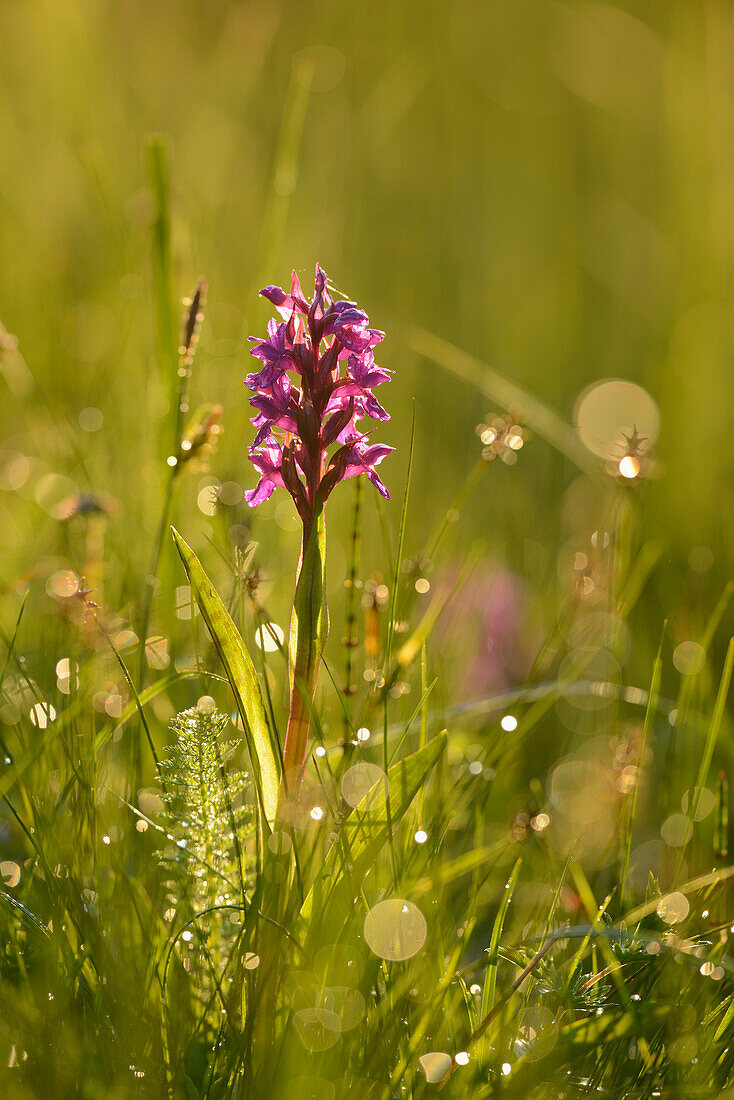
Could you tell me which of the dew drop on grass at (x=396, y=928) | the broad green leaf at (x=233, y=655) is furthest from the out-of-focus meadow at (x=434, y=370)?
the broad green leaf at (x=233, y=655)

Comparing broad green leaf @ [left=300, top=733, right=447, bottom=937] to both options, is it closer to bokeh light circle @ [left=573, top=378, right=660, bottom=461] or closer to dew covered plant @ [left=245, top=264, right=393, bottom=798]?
dew covered plant @ [left=245, top=264, right=393, bottom=798]

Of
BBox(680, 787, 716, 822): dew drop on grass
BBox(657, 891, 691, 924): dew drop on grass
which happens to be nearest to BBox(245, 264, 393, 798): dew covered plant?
BBox(657, 891, 691, 924): dew drop on grass

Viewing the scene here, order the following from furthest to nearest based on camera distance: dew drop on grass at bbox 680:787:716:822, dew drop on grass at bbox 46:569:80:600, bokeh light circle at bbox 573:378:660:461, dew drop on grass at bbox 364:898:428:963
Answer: bokeh light circle at bbox 573:378:660:461 < dew drop on grass at bbox 46:569:80:600 < dew drop on grass at bbox 680:787:716:822 < dew drop on grass at bbox 364:898:428:963

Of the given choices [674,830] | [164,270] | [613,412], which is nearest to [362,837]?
[674,830]

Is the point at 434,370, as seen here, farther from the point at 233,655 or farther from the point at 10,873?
the point at 10,873

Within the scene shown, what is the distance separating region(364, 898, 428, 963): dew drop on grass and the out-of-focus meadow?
0.12m

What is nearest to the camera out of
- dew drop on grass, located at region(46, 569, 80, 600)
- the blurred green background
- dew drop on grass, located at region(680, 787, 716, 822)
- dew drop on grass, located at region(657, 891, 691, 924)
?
dew drop on grass, located at region(657, 891, 691, 924)

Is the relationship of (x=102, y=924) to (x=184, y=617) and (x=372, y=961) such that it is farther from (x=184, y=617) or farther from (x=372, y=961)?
(x=184, y=617)

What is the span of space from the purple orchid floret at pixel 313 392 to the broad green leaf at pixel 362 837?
42 centimetres

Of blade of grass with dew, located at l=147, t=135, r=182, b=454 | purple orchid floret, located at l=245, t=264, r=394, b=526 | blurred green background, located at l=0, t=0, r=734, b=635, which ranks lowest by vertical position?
purple orchid floret, located at l=245, t=264, r=394, b=526

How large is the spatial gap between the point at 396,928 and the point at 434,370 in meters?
3.73

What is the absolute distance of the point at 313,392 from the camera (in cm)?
149

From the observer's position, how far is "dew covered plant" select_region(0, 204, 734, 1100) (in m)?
1.17

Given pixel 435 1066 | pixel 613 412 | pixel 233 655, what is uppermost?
pixel 613 412
